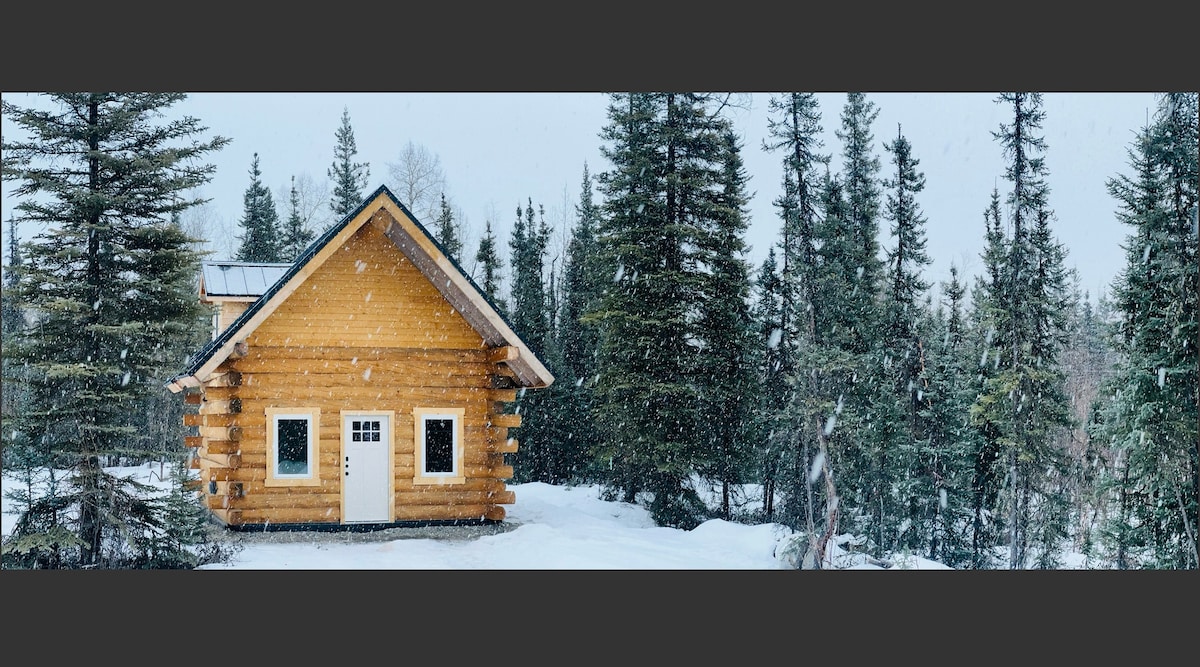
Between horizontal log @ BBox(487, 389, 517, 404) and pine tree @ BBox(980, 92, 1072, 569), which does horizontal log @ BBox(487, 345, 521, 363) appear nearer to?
horizontal log @ BBox(487, 389, 517, 404)

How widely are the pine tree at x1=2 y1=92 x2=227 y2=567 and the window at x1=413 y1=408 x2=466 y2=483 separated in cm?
430

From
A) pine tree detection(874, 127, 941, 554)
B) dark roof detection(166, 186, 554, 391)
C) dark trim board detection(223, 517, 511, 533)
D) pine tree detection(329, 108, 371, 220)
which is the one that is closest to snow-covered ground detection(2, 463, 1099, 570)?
dark trim board detection(223, 517, 511, 533)

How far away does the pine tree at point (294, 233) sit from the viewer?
120 feet

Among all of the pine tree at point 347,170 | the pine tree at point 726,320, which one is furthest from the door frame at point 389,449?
the pine tree at point 347,170

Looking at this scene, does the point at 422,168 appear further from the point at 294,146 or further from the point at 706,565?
the point at 706,565

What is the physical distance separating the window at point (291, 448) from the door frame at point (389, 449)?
373mm

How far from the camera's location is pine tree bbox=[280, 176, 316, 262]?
36.5m

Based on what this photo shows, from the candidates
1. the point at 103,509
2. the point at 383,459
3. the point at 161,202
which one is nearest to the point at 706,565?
the point at 383,459

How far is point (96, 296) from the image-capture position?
46.7 feet

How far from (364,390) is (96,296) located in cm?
436

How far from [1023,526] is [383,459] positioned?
13.9 meters

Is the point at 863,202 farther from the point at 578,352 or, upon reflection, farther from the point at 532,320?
the point at 532,320

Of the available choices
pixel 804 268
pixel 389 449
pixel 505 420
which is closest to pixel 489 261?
pixel 804 268

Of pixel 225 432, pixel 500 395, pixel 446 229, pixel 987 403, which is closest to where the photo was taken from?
pixel 225 432
